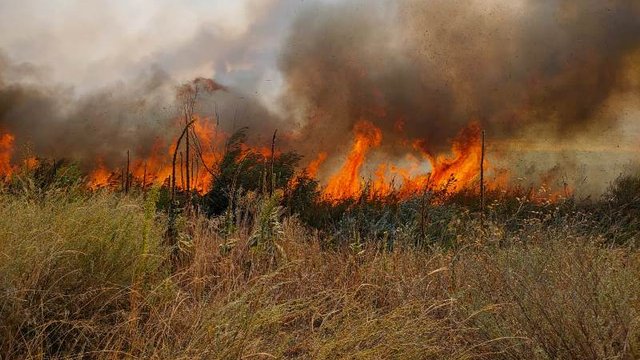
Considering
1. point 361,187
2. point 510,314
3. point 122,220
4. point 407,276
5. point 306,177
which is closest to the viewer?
point 510,314

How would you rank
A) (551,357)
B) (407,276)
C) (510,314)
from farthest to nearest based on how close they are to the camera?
(407,276)
(510,314)
(551,357)

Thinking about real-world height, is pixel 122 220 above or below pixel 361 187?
below

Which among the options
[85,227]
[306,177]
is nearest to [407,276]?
[85,227]

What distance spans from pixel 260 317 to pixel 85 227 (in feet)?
5.88

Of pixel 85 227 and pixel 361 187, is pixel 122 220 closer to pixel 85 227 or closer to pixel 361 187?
pixel 85 227

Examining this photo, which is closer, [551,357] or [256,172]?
[551,357]

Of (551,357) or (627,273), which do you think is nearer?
(551,357)

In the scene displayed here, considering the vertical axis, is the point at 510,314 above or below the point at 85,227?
below

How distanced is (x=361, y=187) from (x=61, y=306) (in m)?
7.00

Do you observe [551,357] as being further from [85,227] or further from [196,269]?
[85,227]

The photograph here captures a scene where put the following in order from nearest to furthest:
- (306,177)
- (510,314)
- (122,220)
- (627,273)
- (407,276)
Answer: (510,314), (627,273), (122,220), (407,276), (306,177)

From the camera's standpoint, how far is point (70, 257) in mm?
3842

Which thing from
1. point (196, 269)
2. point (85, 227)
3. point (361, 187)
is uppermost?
point (361, 187)

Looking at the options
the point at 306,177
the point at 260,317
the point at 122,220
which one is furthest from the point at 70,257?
the point at 306,177
